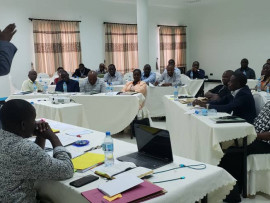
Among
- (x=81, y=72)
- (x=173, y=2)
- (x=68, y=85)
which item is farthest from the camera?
(x=173, y=2)

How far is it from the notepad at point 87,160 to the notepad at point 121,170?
9cm

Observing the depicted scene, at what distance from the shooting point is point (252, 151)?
2.98 metres

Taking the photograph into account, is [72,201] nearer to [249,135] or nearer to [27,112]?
[27,112]

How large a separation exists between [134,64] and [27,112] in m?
10.0

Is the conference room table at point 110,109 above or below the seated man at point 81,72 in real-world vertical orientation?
below

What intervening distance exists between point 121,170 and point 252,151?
1700 millimetres

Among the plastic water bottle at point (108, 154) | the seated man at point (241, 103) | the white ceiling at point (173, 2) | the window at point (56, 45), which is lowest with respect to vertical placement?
the plastic water bottle at point (108, 154)

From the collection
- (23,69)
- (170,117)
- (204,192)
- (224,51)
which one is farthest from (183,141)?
(224,51)

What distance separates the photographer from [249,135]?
2.93 metres

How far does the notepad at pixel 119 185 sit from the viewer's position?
157 centimetres

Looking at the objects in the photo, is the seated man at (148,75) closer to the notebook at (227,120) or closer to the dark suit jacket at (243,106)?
the dark suit jacket at (243,106)

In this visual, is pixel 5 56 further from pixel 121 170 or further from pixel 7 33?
pixel 121 170

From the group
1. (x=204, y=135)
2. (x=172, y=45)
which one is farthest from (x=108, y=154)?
(x=172, y=45)

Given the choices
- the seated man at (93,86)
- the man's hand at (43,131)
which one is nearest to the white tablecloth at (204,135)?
the man's hand at (43,131)
